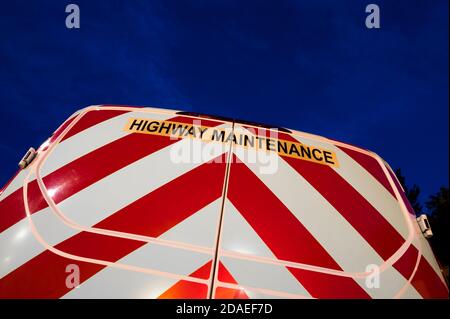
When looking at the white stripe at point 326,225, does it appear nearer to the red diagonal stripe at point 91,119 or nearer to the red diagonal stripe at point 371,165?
the red diagonal stripe at point 371,165

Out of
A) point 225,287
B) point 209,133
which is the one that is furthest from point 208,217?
point 209,133

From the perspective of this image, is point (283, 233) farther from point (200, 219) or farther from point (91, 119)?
point (91, 119)

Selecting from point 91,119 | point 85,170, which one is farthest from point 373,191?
point 91,119

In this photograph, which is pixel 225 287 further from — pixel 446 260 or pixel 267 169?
pixel 446 260

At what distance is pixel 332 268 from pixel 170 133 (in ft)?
3.23

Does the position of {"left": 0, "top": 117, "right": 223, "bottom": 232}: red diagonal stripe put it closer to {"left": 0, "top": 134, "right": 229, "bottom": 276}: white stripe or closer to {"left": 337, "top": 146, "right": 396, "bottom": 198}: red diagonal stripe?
{"left": 0, "top": 134, "right": 229, "bottom": 276}: white stripe

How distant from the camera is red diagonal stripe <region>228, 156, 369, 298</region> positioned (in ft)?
3.49

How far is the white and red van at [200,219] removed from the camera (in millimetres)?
1013

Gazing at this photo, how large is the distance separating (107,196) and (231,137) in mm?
670

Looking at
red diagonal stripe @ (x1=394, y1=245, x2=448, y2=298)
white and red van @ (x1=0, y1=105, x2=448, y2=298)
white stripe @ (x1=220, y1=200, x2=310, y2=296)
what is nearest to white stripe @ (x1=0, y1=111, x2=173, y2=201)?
white and red van @ (x1=0, y1=105, x2=448, y2=298)

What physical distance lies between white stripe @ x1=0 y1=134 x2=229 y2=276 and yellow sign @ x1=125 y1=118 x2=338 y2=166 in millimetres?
123

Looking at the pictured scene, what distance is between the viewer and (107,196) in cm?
122

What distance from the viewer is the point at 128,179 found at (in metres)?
1.29

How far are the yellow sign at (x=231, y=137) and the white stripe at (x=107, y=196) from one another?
0.40 ft
